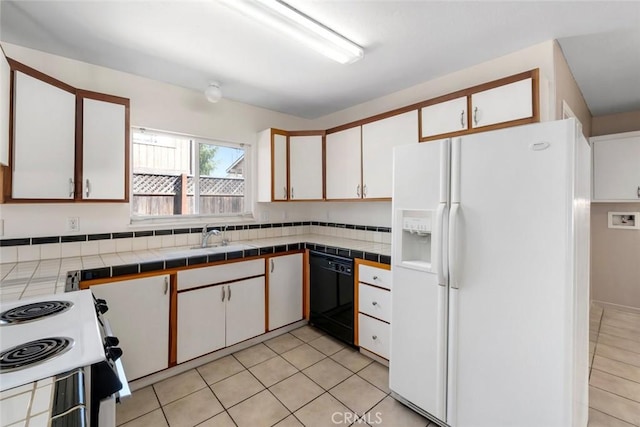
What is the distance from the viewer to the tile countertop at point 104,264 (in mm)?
1453

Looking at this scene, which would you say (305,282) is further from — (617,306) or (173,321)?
(617,306)

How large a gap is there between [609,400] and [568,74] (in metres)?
2.46

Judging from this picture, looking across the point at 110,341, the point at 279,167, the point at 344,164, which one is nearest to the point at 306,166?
the point at 279,167

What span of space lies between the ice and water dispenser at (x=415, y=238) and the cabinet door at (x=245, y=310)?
141 cm

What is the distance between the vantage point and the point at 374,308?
7.49 ft

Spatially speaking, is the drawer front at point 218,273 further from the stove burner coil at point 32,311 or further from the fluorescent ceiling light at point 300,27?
the fluorescent ceiling light at point 300,27

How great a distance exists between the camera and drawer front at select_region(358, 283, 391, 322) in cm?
219

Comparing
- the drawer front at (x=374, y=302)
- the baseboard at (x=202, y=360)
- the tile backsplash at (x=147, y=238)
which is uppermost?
the tile backsplash at (x=147, y=238)

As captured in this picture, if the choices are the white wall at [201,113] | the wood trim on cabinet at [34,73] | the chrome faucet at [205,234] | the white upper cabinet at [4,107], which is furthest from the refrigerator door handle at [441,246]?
the wood trim on cabinet at [34,73]

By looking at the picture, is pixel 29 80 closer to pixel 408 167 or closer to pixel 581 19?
pixel 408 167

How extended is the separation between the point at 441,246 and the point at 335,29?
4.89 ft

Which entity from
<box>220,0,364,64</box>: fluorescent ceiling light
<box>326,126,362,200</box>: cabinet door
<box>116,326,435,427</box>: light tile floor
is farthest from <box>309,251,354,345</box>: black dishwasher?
<box>220,0,364,64</box>: fluorescent ceiling light

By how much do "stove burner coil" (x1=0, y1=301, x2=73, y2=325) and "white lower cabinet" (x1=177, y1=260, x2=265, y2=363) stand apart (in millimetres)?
907

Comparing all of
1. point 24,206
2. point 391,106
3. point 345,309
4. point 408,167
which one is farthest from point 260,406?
point 391,106
